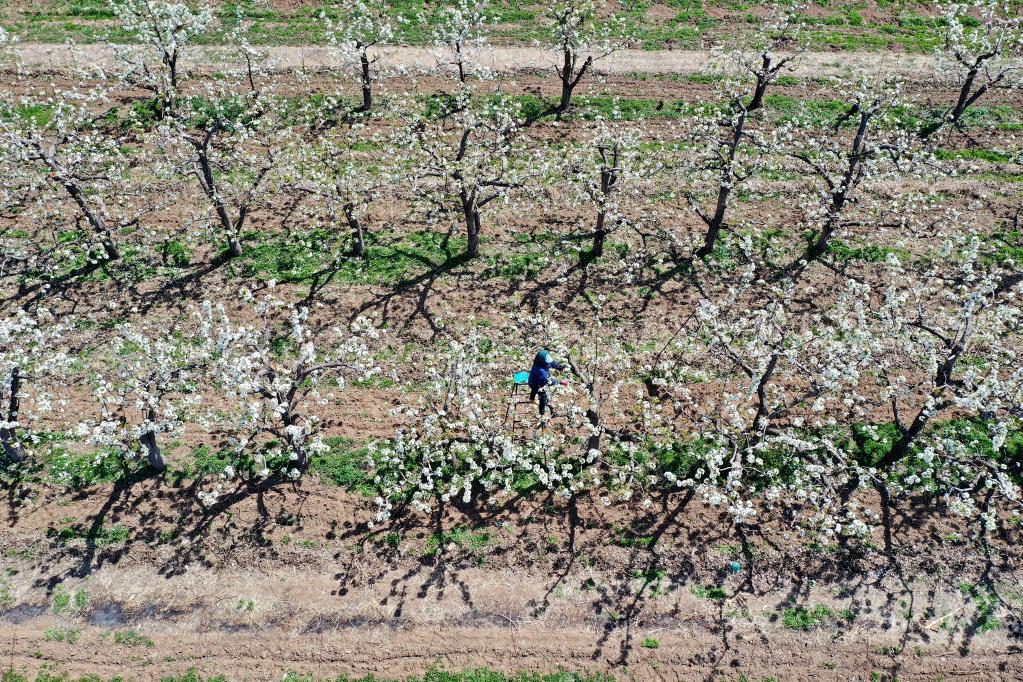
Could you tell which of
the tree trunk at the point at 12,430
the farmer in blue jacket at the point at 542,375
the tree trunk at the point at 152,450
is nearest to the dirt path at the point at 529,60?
the farmer in blue jacket at the point at 542,375

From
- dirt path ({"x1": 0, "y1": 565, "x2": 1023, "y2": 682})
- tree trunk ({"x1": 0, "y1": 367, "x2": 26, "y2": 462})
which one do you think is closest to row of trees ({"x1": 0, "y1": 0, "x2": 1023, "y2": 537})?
tree trunk ({"x1": 0, "y1": 367, "x2": 26, "y2": 462})

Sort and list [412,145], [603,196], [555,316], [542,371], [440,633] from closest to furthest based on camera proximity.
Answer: [440,633] < [542,371] < [555,316] < [603,196] < [412,145]

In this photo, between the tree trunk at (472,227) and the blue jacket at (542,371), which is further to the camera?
the tree trunk at (472,227)

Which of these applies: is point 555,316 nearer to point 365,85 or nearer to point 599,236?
point 599,236

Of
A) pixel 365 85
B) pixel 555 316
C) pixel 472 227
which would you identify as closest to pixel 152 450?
pixel 472 227

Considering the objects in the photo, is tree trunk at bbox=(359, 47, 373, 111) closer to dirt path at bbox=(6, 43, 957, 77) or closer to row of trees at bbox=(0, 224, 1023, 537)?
dirt path at bbox=(6, 43, 957, 77)

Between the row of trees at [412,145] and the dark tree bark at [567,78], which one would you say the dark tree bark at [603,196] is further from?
the dark tree bark at [567,78]
